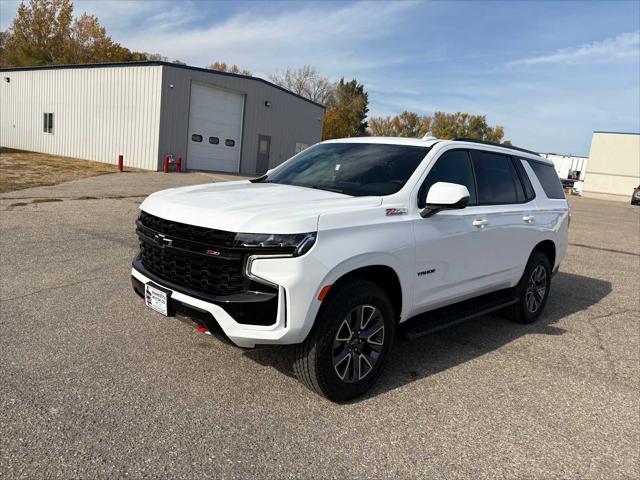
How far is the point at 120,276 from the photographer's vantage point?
593cm

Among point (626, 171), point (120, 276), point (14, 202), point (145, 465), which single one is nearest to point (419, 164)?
point (145, 465)

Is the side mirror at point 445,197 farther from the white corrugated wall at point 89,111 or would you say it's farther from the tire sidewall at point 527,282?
the white corrugated wall at point 89,111

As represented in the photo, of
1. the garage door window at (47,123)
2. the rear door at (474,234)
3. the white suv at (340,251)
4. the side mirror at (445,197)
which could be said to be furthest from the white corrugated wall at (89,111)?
the side mirror at (445,197)

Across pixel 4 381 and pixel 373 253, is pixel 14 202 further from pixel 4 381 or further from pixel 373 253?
pixel 373 253

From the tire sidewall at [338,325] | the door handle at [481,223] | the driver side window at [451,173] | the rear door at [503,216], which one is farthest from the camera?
the rear door at [503,216]

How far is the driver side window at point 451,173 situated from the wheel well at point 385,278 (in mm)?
629

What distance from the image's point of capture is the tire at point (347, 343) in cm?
319

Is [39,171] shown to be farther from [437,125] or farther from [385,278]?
[437,125]

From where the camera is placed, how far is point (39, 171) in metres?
18.2

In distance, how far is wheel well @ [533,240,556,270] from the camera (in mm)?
5654

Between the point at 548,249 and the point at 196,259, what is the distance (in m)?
4.34

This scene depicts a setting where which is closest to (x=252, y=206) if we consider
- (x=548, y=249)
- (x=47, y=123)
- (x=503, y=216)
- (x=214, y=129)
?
(x=503, y=216)

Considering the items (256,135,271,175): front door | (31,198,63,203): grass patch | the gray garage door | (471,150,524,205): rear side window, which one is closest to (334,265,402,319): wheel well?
(471,150,524,205): rear side window

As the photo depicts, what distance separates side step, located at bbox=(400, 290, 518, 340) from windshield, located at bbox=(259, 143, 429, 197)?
108 centimetres
